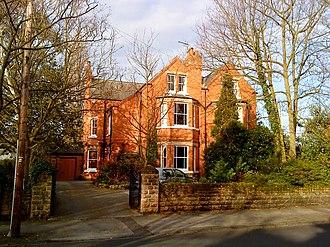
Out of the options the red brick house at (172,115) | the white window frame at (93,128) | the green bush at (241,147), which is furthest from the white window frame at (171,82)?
the white window frame at (93,128)

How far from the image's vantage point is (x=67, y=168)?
116 ft

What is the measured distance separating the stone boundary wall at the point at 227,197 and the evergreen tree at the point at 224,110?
31.5ft

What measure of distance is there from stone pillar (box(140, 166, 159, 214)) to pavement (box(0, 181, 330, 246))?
0.32 metres

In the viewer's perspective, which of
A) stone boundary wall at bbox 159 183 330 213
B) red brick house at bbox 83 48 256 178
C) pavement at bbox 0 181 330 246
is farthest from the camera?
red brick house at bbox 83 48 256 178

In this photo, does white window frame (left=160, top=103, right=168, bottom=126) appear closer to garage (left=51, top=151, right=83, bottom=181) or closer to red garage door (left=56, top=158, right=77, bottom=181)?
garage (left=51, top=151, right=83, bottom=181)

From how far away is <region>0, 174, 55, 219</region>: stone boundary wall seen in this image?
1039 centimetres

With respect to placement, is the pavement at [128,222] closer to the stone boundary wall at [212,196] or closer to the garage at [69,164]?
the stone boundary wall at [212,196]

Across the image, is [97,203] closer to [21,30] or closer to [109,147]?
[21,30]

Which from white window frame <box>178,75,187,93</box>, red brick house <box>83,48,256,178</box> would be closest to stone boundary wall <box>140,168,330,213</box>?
red brick house <box>83,48,256,178</box>

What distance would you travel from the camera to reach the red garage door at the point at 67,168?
34.9m

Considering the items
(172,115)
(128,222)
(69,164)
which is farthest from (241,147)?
(69,164)

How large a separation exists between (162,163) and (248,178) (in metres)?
11.0

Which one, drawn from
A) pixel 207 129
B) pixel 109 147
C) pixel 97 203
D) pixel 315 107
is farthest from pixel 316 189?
pixel 109 147

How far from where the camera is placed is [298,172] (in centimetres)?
1547
